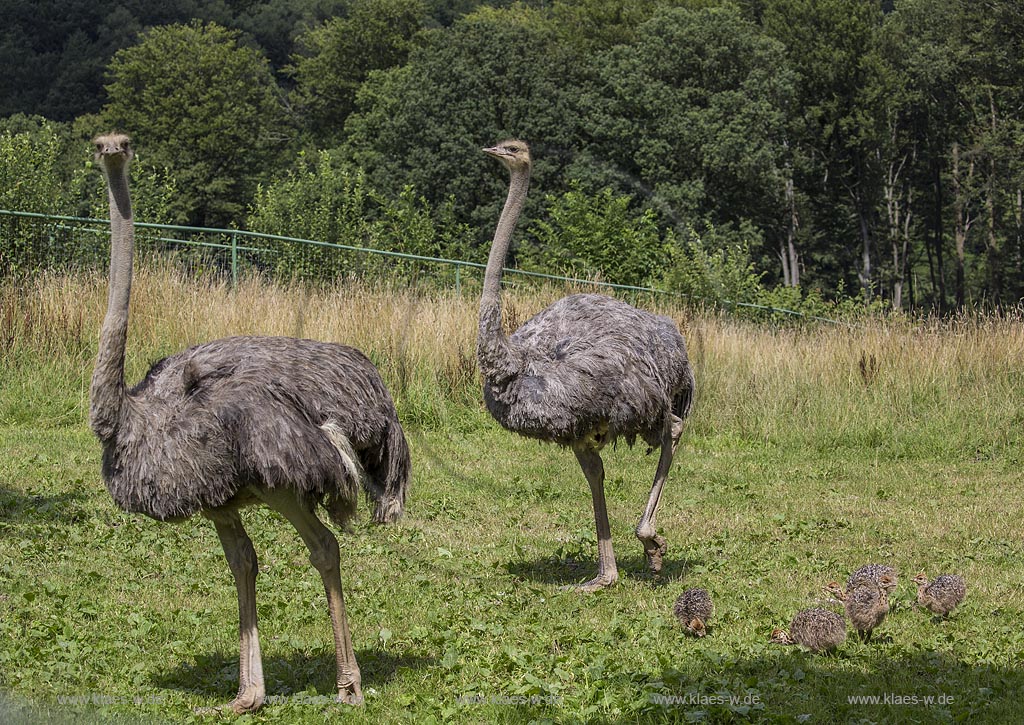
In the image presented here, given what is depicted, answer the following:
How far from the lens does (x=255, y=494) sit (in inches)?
206

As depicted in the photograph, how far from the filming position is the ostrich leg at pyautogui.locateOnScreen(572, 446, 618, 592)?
25.1ft

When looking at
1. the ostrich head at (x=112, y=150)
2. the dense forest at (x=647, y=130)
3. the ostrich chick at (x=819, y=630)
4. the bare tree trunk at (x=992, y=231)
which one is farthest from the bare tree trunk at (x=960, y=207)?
the ostrich head at (x=112, y=150)

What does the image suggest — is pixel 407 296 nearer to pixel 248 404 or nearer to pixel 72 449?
pixel 72 449

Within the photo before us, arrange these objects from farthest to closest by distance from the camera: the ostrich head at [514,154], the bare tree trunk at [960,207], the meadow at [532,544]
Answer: the bare tree trunk at [960,207] → the ostrich head at [514,154] → the meadow at [532,544]

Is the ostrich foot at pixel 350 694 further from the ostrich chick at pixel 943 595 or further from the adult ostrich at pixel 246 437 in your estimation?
the ostrich chick at pixel 943 595

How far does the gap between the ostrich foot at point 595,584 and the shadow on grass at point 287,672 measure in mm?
1519

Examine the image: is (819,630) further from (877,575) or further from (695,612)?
(877,575)

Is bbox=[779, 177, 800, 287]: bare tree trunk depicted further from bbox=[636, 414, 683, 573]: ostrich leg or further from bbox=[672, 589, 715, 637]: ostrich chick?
bbox=[672, 589, 715, 637]: ostrich chick


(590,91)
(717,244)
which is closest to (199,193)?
(590,91)

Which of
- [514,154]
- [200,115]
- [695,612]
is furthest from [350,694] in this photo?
[200,115]

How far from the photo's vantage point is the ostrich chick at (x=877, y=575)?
6.80m

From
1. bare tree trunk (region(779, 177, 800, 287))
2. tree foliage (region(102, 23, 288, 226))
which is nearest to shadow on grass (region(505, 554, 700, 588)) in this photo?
bare tree trunk (region(779, 177, 800, 287))

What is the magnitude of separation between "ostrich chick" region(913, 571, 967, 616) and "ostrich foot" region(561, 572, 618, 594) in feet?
5.72

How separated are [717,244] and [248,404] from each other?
37.9 m
